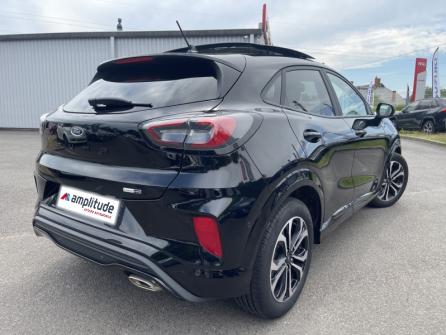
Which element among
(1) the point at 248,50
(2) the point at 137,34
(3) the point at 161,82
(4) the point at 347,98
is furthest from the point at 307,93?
(2) the point at 137,34

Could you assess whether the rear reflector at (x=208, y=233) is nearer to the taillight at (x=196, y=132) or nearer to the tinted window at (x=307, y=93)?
the taillight at (x=196, y=132)

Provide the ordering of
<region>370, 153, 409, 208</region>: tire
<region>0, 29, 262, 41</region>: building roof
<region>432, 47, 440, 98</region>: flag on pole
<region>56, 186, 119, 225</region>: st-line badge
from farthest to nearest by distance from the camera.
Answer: <region>432, 47, 440, 98</region>: flag on pole, <region>0, 29, 262, 41</region>: building roof, <region>370, 153, 409, 208</region>: tire, <region>56, 186, 119, 225</region>: st-line badge

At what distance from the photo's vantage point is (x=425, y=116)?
44.6ft

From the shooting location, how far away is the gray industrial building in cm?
1284

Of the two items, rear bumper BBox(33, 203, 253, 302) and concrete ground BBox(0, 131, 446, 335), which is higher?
rear bumper BBox(33, 203, 253, 302)

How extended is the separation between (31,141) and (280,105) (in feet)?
33.3

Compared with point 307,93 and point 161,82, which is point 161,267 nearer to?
point 161,82

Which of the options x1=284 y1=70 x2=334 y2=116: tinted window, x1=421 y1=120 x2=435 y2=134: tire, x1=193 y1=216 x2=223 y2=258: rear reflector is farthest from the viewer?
x1=421 y1=120 x2=435 y2=134: tire

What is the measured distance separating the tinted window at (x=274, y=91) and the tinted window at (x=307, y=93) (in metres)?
0.08

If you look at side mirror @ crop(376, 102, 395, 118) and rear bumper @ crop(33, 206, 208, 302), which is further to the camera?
side mirror @ crop(376, 102, 395, 118)

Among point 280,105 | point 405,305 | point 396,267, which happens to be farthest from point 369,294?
point 280,105

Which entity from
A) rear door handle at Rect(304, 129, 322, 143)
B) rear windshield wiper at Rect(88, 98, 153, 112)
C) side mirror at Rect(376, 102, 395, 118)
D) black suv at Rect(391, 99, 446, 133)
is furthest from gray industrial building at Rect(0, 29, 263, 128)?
rear windshield wiper at Rect(88, 98, 153, 112)

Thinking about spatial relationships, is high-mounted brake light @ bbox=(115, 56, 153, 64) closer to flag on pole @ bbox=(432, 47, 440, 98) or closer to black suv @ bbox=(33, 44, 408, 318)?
black suv @ bbox=(33, 44, 408, 318)

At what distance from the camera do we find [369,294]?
2.53 metres
